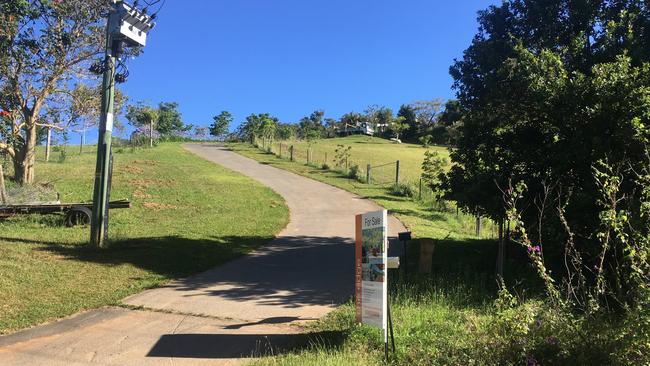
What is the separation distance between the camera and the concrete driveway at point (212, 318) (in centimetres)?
605

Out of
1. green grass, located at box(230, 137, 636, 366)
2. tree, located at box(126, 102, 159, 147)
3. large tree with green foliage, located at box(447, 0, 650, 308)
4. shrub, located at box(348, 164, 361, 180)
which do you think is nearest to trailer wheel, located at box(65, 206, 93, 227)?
green grass, located at box(230, 137, 636, 366)

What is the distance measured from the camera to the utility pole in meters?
12.3

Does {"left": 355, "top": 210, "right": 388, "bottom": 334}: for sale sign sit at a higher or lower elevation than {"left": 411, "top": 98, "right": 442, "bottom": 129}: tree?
lower

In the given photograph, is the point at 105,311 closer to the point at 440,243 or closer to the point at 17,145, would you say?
the point at 440,243

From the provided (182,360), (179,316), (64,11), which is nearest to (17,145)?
(64,11)

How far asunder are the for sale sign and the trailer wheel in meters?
11.6

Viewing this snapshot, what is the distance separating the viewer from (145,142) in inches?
2094

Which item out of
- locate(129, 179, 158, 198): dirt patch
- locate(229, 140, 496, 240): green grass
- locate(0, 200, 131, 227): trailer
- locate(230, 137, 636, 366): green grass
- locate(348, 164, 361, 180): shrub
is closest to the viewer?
locate(230, 137, 636, 366): green grass

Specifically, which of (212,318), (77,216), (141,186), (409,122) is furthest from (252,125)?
(212,318)

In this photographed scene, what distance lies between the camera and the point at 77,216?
15719 mm

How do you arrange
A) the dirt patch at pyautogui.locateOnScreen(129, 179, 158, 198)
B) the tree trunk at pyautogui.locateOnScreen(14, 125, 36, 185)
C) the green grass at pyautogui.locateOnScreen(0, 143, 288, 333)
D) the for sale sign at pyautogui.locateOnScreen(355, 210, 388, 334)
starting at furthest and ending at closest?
the tree trunk at pyautogui.locateOnScreen(14, 125, 36, 185) → the dirt patch at pyautogui.locateOnScreen(129, 179, 158, 198) → the green grass at pyautogui.locateOnScreen(0, 143, 288, 333) → the for sale sign at pyautogui.locateOnScreen(355, 210, 388, 334)

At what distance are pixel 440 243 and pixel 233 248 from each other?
17.2 feet

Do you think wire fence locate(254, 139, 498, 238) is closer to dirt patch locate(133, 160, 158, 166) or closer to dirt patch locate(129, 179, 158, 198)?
dirt patch locate(133, 160, 158, 166)

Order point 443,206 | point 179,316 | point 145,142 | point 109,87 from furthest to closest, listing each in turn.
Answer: point 145,142 < point 443,206 < point 109,87 < point 179,316
